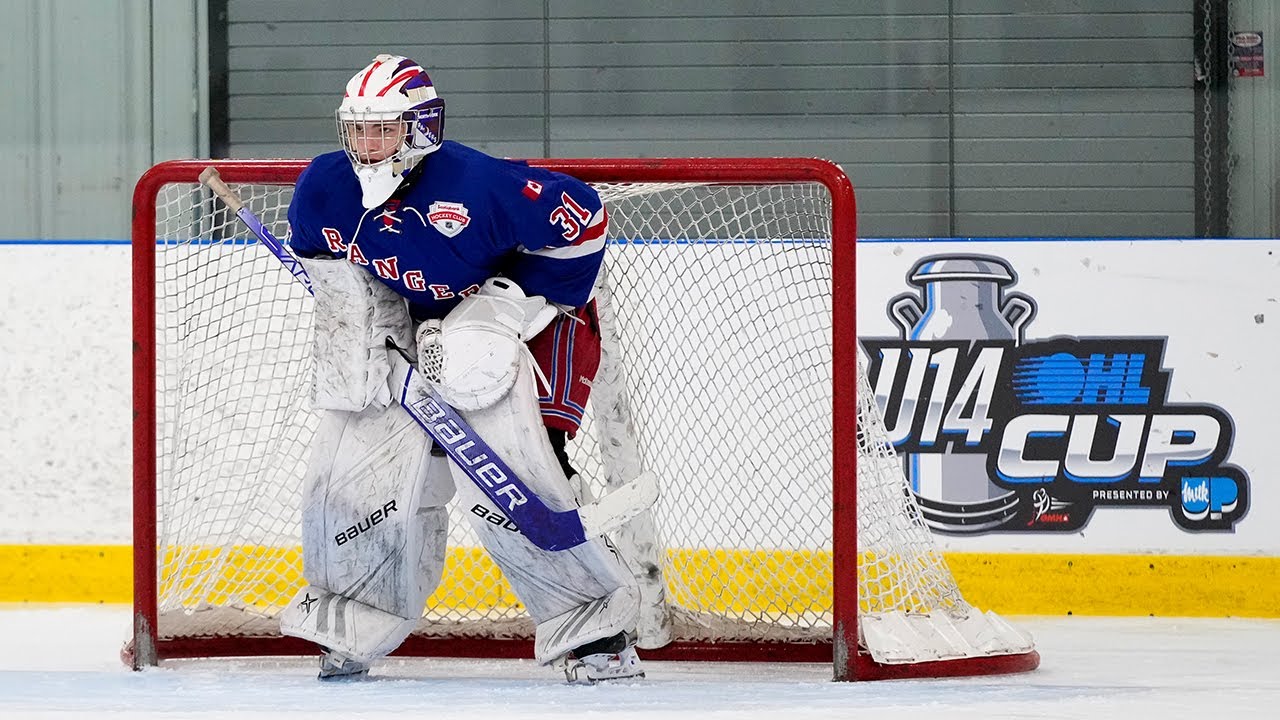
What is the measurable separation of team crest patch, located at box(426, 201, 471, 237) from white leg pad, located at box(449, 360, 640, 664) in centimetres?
25

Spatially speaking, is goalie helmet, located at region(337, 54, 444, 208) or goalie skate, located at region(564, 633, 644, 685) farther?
goalie skate, located at region(564, 633, 644, 685)

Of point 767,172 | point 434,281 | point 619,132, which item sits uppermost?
point 619,132

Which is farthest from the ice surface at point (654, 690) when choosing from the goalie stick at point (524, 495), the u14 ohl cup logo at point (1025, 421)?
the u14 ohl cup logo at point (1025, 421)

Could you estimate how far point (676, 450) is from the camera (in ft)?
10.9

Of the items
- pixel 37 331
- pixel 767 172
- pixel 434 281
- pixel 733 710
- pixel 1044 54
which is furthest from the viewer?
pixel 1044 54

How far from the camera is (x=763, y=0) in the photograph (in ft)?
14.2

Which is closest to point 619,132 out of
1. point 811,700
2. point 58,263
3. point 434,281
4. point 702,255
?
point 702,255

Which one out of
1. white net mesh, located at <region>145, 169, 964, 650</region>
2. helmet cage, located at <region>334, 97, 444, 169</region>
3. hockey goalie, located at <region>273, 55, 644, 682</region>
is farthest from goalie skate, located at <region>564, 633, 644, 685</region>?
helmet cage, located at <region>334, 97, 444, 169</region>

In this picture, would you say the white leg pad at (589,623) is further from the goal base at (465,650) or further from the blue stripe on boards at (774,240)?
the blue stripe on boards at (774,240)

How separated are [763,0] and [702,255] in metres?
1.26

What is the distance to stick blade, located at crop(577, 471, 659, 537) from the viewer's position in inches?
99.7

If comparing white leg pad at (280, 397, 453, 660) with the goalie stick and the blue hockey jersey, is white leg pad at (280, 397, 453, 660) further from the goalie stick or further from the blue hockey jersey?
the blue hockey jersey

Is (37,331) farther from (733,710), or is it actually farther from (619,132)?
(733,710)

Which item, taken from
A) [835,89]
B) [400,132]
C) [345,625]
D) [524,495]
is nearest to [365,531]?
[345,625]
